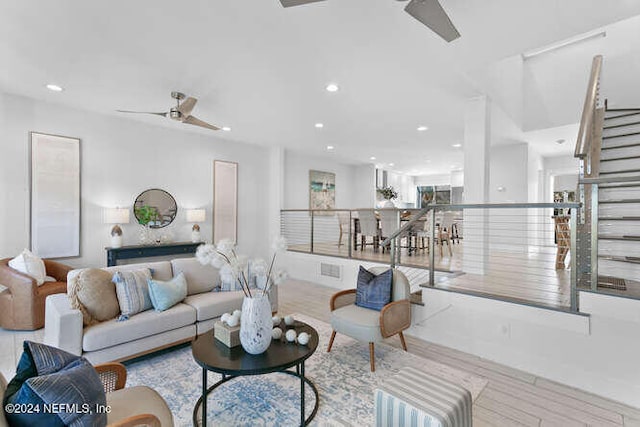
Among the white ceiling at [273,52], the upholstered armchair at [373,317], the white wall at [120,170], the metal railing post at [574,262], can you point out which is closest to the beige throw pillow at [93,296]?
the upholstered armchair at [373,317]

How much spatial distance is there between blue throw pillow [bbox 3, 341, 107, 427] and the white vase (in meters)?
0.87

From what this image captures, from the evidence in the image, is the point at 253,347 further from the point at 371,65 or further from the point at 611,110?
the point at 611,110

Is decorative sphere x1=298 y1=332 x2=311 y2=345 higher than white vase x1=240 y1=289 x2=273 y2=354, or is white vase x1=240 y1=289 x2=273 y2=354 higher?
white vase x1=240 y1=289 x2=273 y2=354

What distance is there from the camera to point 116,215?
4.85m

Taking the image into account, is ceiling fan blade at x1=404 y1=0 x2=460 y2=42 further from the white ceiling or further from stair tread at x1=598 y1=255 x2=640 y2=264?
stair tread at x1=598 y1=255 x2=640 y2=264

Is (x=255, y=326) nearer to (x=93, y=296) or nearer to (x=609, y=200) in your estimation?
(x=93, y=296)

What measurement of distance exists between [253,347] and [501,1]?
315 centimetres

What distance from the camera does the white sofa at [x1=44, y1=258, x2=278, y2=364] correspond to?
246 cm

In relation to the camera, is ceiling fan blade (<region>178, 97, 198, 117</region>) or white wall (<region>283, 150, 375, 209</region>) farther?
white wall (<region>283, 150, 375, 209</region>)

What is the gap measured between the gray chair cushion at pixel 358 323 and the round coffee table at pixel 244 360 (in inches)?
24.6

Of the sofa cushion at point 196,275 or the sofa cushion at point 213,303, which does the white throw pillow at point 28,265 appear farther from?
the sofa cushion at point 213,303

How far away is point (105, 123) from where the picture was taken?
5012 millimetres

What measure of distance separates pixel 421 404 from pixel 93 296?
9.28ft

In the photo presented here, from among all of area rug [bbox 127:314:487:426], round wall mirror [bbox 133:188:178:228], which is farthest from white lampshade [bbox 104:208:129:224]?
area rug [bbox 127:314:487:426]
